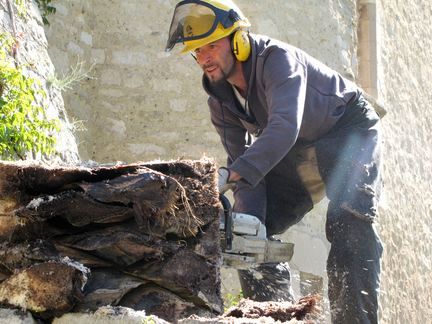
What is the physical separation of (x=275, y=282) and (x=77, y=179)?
2.07 m

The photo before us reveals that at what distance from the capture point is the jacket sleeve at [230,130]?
491cm

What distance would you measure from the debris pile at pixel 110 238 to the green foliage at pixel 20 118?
1487 millimetres

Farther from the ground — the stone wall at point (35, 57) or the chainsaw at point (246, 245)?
the stone wall at point (35, 57)

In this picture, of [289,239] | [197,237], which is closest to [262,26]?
[289,239]

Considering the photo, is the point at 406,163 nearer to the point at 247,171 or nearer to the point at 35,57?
the point at 35,57

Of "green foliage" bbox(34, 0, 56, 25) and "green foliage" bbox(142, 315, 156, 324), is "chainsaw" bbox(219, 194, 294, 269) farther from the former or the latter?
"green foliage" bbox(34, 0, 56, 25)

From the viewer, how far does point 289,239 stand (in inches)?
300

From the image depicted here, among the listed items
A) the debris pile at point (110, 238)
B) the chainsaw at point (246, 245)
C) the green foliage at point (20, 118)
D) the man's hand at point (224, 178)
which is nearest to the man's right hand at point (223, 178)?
the man's hand at point (224, 178)

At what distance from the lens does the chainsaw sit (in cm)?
383

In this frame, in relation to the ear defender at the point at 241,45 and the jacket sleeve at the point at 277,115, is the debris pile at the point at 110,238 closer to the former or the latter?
the jacket sleeve at the point at 277,115

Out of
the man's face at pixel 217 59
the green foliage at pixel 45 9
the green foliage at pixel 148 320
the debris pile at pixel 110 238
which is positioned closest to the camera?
the green foliage at pixel 148 320

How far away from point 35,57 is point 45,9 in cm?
193

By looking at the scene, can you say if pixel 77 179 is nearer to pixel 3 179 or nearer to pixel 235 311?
pixel 3 179

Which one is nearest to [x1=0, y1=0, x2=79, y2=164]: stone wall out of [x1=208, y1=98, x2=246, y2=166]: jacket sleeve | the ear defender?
[x1=208, y1=98, x2=246, y2=166]: jacket sleeve
